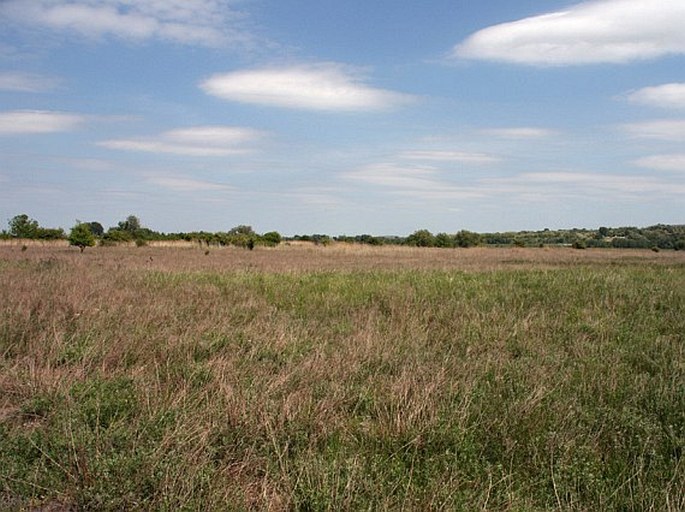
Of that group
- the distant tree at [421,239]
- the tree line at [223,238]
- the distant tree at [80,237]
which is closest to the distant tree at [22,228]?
the tree line at [223,238]

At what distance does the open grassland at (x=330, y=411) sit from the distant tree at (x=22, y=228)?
131 ft

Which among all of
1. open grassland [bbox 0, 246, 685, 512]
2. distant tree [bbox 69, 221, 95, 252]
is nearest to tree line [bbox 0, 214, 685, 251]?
distant tree [bbox 69, 221, 95, 252]

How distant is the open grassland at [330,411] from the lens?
361 cm

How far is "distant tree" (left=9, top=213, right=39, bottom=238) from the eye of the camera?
144 ft

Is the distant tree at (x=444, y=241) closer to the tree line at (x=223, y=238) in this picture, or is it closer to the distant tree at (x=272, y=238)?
the tree line at (x=223, y=238)

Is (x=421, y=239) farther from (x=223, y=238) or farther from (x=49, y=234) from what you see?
(x=49, y=234)

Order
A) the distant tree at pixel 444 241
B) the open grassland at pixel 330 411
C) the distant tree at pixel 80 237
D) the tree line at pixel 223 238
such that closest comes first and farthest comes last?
the open grassland at pixel 330 411
the distant tree at pixel 80 237
the tree line at pixel 223 238
the distant tree at pixel 444 241

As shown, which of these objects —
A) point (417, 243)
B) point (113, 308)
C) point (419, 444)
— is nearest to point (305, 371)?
point (419, 444)

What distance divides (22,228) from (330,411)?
155 ft

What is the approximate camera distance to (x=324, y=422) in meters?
4.67

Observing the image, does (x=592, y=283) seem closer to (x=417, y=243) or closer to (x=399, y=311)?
(x=399, y=311)

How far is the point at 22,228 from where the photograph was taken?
43.9 m

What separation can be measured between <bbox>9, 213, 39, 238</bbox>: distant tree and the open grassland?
40.0 meters

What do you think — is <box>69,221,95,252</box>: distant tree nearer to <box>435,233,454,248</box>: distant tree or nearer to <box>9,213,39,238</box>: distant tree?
<box>9,213,39,238</box>: distant tree
